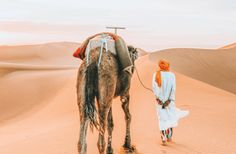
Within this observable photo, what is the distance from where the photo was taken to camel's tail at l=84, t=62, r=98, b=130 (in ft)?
18.1

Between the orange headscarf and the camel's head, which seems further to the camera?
the orange headscarf

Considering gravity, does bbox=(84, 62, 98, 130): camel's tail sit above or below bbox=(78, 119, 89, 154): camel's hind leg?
above

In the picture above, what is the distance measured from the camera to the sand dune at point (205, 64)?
70.3 ft

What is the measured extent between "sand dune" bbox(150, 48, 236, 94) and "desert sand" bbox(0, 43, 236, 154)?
0.25m

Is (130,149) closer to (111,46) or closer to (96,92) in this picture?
(96,92)

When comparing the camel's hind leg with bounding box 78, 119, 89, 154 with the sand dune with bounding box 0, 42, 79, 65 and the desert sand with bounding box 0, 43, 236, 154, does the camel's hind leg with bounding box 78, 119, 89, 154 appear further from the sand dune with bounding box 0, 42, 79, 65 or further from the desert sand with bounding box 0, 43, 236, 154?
the sand dune with bounding box 0, 42, 79, 65

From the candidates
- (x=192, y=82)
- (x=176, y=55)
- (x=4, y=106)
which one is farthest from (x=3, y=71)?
(x=192, y=82)

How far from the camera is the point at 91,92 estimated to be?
18.4 ft

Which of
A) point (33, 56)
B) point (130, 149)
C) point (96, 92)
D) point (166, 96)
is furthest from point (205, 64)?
point (33, 56)

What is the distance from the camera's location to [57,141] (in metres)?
8.34

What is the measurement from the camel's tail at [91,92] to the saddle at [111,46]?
17.6 inches

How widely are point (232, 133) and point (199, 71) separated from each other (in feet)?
43.7

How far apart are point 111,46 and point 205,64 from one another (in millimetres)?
18860

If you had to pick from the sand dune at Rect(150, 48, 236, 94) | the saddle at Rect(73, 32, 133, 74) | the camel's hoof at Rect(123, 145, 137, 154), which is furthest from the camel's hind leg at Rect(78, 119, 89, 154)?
the sand dune at Rect(150, 48, 236, 94)
